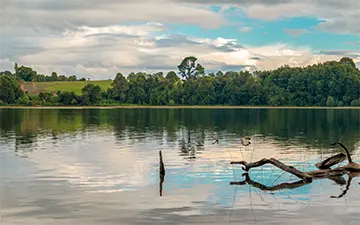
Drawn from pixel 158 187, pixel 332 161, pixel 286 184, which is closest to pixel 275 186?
pixel 286 184

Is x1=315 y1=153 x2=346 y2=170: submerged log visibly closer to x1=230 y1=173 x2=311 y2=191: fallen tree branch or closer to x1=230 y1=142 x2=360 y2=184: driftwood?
x1=230 y1=142 x2=360 y2=184: driftwood

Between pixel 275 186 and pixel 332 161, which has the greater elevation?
pixel 332 161

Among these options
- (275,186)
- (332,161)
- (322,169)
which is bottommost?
(275,186)

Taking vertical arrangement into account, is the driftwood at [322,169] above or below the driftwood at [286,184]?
above

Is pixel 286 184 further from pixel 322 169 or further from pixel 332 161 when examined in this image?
pixel 322 169

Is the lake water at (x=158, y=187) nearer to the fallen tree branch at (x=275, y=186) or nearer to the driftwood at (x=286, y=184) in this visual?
the driftwood at (x=286, y=184)

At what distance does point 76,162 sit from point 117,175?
30.6 ft

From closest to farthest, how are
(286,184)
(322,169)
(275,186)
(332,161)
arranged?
(275,186) → (286,184) → (332,161) → (322,169)

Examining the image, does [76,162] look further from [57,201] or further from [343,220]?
[343,220]

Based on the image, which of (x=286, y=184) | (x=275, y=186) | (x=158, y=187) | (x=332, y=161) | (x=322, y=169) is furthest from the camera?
(x=322, y=169)

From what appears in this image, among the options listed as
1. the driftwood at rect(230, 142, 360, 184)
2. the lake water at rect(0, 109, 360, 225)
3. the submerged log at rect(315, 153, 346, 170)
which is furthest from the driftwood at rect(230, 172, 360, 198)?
the submerged log at rect(315, 153, 346, 170)

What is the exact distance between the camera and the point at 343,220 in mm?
27609

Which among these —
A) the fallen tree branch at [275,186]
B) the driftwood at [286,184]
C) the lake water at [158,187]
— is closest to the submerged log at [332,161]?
the driftwood at [286,184]

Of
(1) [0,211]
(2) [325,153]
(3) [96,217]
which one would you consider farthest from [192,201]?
(2) [325,153]
